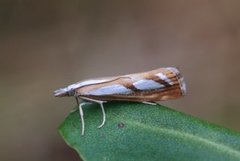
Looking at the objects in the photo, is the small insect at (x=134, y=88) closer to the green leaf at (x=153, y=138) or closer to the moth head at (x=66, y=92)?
the moth head at (x=66, y=92)

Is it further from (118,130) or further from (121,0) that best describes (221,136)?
(121,0)

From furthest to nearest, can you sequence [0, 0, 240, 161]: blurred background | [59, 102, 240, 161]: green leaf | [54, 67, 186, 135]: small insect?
[0, 0, 240, 161]: blurred background, [54, 67, 186, 135]: small insect, [59, 102, 240, 161]: green leaf

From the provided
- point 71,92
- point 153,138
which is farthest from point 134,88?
point 153,138

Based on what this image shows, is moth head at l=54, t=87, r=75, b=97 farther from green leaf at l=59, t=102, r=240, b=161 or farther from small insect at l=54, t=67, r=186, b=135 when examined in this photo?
green leaf at l=59, t=102, r=240, b=161

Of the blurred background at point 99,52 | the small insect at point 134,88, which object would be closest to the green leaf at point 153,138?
the small insect at point 134,88

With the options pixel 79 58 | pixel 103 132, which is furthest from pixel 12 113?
pixel 103 132

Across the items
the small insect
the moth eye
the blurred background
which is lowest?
the blurred background

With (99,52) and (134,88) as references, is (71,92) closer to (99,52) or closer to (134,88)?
(134,88)

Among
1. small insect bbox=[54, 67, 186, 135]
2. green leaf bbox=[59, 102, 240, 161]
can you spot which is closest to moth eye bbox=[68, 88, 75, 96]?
small insect bbox=[54, 67, 186, 135]
